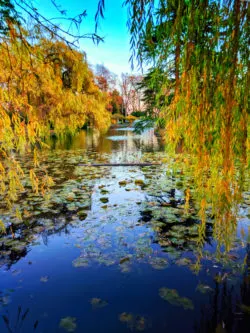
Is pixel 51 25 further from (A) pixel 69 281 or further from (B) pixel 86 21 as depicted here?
(A) pixel 69 281

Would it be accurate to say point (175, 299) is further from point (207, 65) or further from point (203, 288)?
point (207, 65)

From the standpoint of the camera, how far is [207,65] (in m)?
1.09

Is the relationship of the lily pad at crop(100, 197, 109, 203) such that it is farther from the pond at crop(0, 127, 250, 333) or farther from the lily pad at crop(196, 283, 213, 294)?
the lily pad at crop(196, 283, 213, 294)

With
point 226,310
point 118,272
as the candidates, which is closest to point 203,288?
point 226,310

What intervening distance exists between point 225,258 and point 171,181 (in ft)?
→ 8.65

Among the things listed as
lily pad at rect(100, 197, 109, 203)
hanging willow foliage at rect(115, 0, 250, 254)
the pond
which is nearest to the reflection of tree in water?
the pond

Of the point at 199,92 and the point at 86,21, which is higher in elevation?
the point at 86,21

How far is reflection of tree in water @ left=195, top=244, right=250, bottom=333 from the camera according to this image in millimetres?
1580

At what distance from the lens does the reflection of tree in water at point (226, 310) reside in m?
1.58

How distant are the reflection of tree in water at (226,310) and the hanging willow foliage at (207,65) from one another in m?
0.81

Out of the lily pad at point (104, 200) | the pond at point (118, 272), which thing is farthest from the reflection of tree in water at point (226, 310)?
the lily pad at point (104, 200)

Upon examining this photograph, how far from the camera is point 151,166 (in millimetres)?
6402

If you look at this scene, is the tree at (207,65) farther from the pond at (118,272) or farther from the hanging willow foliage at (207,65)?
the pond at (118,272)

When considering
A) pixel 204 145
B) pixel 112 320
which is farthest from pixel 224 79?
pixel 112 320
